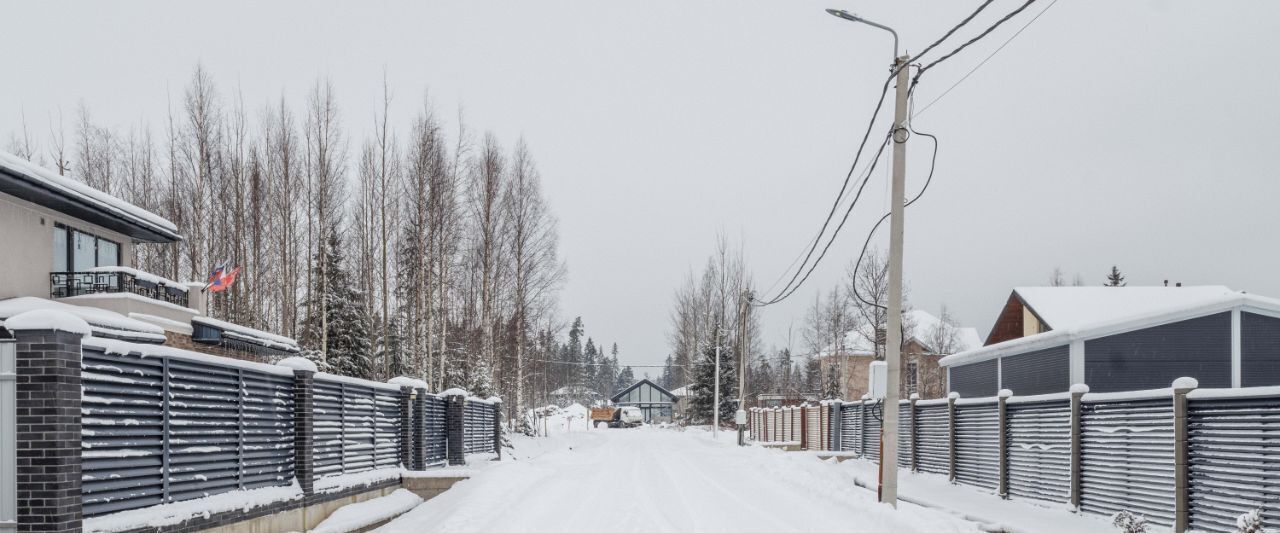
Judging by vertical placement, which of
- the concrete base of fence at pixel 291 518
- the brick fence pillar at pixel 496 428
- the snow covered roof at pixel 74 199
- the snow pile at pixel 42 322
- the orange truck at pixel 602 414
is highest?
the snow covered roof at pixel 74 199

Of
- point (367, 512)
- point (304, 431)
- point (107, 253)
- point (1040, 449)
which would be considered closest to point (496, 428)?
point (107, 253)

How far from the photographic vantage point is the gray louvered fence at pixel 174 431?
261 inches

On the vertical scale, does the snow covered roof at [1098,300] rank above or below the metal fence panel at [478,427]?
above

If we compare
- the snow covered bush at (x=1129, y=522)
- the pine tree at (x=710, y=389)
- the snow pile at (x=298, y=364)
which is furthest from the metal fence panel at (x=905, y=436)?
the pine tree at (x=710, y=389)

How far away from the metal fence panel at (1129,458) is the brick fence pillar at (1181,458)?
35 centimetres

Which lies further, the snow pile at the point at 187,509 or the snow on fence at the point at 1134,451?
the snow on fence at the point at 1134,451

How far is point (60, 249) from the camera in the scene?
20.5 metres

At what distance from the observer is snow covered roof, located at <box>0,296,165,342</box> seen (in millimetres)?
16812

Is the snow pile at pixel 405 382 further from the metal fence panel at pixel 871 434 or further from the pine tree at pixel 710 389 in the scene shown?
the pine tree at pixel 710 389

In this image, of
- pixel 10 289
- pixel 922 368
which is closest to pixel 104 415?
pixel 10 289

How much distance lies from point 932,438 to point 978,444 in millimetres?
2876

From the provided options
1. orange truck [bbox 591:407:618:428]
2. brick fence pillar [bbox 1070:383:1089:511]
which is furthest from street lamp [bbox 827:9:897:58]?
orange truck [bbox 591:407:618:428]

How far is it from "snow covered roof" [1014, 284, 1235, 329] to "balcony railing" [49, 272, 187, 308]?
28.4 m

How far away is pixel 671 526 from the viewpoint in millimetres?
10984
